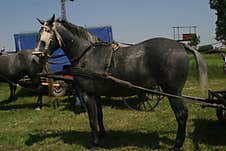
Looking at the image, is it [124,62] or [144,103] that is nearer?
[124,62]

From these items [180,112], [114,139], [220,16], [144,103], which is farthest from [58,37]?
[220,16]

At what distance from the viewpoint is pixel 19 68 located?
33.4 ft

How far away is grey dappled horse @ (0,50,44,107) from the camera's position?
393 inches

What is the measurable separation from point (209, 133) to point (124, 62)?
2.34 meters

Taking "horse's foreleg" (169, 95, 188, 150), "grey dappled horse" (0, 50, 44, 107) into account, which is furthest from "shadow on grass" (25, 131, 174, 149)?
"grey dappled horse" (0, 50, 44, 107)

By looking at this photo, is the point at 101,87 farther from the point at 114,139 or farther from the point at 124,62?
the point at 114,139

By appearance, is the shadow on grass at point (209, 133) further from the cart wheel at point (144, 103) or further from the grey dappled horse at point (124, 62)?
the cart wheel at point (144, 103)

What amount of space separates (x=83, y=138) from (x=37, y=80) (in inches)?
168

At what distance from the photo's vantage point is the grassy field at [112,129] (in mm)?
5883

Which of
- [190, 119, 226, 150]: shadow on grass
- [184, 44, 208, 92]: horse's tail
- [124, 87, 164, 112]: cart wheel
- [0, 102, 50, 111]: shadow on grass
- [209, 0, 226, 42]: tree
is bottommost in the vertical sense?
[0, 102, 50, 111]: shadow on grass

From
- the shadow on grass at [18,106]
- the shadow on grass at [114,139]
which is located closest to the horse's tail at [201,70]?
the shadow on grass at [114,139]

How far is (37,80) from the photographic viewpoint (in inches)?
399

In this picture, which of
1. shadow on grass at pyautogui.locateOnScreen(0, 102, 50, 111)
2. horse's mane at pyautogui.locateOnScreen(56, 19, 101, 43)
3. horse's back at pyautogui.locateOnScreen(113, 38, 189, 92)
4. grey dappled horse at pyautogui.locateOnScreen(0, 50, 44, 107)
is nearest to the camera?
horse's back at pyautogui.locateOnScreen(113, 38, 189, 92)

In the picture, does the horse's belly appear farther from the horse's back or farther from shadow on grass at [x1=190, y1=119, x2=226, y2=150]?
shadow on grass at [x1=190, y1=119, x2=226, y2=150]
